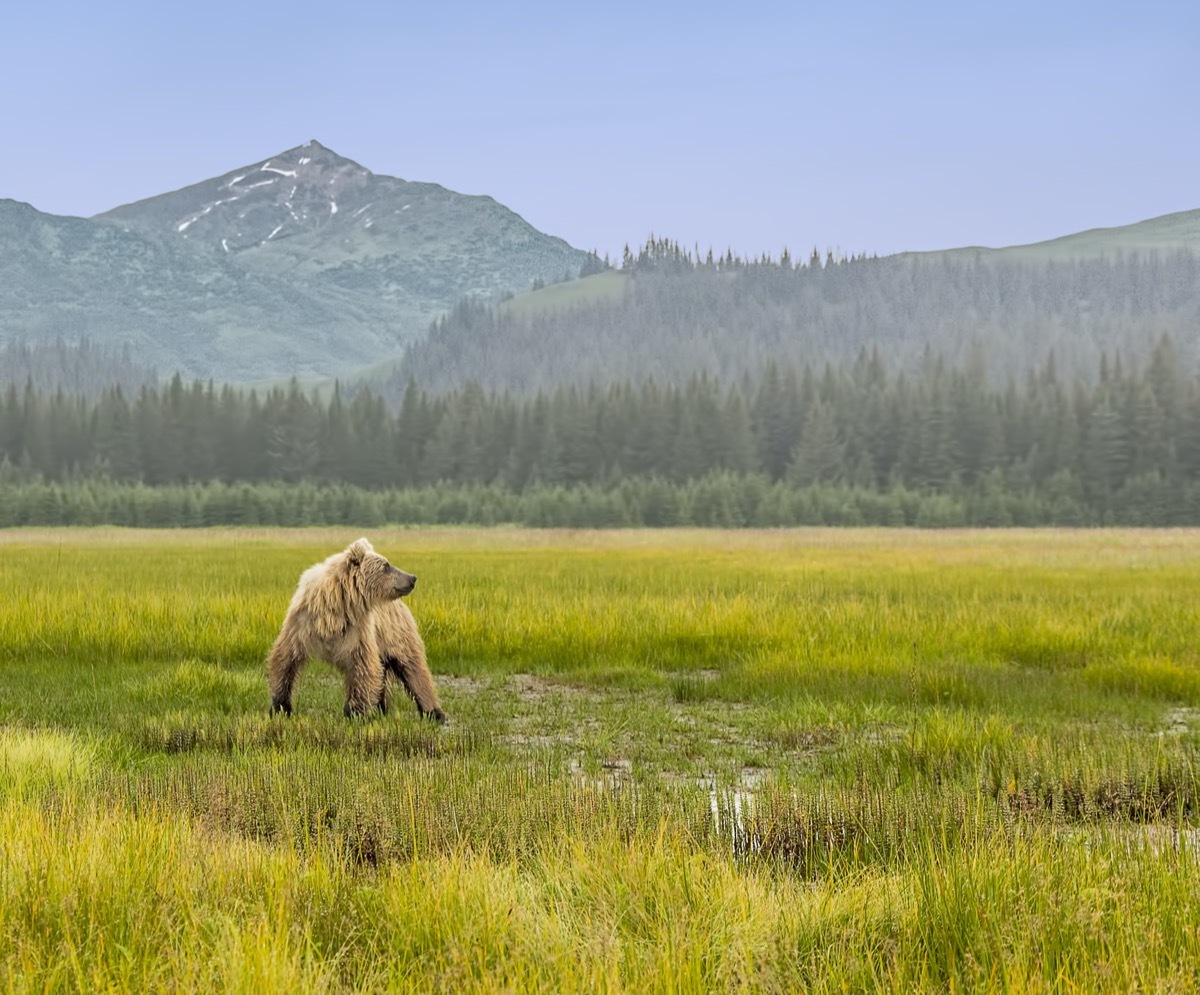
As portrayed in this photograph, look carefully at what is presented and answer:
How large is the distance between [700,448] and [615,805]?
4375 inches

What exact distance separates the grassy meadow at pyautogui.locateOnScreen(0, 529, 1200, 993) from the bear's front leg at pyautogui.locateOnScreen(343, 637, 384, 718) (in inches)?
13.4

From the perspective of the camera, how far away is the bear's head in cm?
986

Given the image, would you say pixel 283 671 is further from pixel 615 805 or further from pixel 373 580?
pixel 615 805

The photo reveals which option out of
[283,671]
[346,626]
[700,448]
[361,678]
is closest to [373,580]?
[346,626]

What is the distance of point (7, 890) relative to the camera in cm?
409

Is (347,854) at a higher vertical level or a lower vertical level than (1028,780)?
higher

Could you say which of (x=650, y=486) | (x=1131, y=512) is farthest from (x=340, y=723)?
(x=1131, y=512)

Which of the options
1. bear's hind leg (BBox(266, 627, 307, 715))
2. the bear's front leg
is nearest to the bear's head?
the bear's front leg

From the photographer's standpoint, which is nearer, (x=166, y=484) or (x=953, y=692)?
(x=953, y=692)

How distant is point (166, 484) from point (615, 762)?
118811 millimetres

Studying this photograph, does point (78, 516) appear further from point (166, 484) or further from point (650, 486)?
point (650, 486)

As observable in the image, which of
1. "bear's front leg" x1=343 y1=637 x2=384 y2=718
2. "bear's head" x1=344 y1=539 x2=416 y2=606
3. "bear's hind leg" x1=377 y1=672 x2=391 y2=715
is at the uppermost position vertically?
"bear's head" x1=344 y1=539 x2=416 y2=606

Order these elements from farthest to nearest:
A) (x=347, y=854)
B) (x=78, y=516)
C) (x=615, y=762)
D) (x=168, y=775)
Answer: (x=78, y=516)
(x=615, y=762)
(x=168, y=775)
(x=347, y=854)

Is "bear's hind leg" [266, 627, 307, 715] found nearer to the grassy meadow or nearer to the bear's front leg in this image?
the grassy meadow
